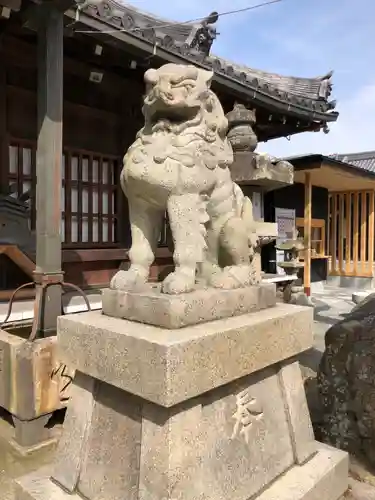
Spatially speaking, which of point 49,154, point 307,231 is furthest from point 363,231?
point 49,154

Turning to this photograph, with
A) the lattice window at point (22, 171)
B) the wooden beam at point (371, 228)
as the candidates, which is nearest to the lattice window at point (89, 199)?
the lattice window at point (22, 171)

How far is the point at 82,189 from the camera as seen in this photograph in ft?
18.1

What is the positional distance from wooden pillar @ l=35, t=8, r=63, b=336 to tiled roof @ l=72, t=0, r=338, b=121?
42 cm

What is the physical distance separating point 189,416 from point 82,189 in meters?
4.49

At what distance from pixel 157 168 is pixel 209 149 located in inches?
11.2

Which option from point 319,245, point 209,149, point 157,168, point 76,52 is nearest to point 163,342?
point 157,168

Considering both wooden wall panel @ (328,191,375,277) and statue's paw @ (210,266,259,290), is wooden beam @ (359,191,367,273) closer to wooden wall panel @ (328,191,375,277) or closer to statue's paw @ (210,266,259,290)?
wooden wall panel @ (328,191,375,277)

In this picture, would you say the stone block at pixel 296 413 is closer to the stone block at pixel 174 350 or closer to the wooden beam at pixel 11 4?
the stone block at pixel 174 350

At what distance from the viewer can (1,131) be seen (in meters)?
4.61

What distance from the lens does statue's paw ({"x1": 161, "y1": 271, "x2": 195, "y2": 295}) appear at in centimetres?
165

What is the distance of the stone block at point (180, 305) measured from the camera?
1.58 metres

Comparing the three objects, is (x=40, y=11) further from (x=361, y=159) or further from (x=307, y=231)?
(x=361, y=159)

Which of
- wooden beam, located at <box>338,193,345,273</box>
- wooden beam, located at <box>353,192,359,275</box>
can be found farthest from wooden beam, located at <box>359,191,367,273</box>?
wooden beam, located at <box>338,193,345,273</box>

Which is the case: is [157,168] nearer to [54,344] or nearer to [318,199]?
[54,344]
